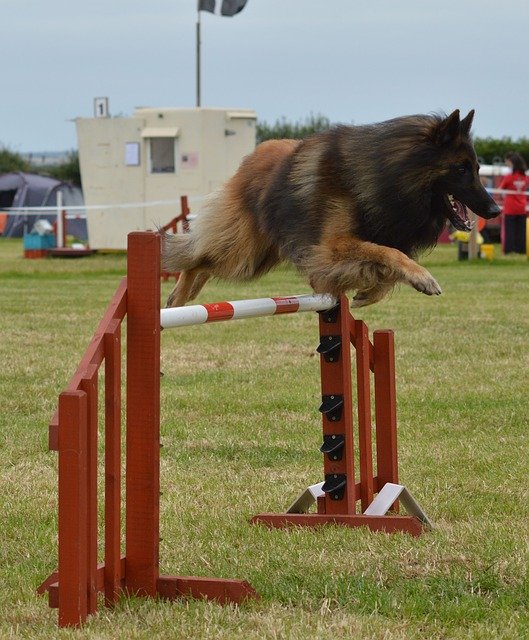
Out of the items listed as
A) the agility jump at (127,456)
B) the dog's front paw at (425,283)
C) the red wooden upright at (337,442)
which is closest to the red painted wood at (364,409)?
the red wooden upright at (337,442)

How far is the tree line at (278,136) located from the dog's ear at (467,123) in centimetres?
3158

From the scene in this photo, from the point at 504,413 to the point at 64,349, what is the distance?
4476 mm

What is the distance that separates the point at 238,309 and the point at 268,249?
4.86 ft

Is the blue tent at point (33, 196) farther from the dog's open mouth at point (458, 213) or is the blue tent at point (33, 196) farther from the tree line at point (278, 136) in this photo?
the dog's open mouth at point (458, 213)

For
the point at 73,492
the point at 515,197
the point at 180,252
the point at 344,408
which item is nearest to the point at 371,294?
the point at 344,408

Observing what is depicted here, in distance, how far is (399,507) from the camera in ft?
17.2

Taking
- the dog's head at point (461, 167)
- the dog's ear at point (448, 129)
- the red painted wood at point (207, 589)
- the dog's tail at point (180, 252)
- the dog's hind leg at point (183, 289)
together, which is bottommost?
the red painted wood at point (207, 589)

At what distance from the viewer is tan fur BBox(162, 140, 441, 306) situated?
4848 millimetres

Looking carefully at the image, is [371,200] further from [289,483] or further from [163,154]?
[163,154]

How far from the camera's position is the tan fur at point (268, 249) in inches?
191

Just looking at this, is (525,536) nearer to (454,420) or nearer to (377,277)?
(377,277)

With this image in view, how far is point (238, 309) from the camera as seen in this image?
166 inches

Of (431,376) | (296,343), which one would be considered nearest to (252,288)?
(296,343)

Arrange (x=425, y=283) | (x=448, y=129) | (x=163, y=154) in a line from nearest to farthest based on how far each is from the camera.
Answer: (x=425, y=283) < (x=448, y=129) < (x=163, y=154)
